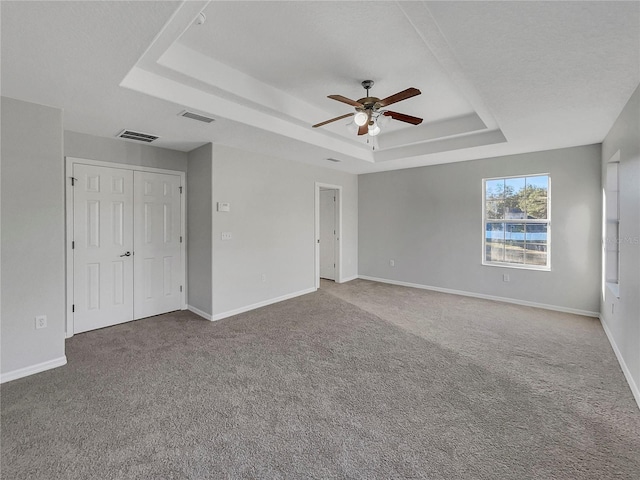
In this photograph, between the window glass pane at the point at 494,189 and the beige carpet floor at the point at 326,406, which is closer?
the beige carpet floor at the point at 326,406

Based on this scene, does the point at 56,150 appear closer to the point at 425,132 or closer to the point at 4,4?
the point at 4,4

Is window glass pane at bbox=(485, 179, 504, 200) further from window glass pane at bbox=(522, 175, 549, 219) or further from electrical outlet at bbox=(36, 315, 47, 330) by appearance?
electrical outlet at bbox=(36, 315, 47, 330)

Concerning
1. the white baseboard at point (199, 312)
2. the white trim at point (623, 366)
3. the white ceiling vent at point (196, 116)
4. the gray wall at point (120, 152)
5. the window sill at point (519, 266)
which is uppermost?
the white ceiling vent at point (196, 116)

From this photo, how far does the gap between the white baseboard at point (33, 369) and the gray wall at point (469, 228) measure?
5248 mm

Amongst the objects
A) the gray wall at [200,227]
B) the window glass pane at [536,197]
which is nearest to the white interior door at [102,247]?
the gray wall at [200,227]

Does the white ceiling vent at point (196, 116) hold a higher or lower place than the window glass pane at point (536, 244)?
higher

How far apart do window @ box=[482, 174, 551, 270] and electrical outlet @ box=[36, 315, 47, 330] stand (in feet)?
19.0

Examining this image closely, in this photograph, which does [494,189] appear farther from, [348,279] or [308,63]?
[308,63]

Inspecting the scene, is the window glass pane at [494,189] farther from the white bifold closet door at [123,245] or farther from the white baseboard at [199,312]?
the white bifold closet door at [123,245]

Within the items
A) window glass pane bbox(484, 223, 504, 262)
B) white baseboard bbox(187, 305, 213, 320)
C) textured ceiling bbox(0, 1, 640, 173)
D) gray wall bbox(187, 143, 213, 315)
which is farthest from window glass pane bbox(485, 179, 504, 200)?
white baseboard bbox(187, 305, 213, 320)

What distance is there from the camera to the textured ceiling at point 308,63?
165 centimetres

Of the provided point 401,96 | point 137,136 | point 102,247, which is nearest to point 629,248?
point 401,96

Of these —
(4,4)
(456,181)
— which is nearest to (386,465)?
(4,4)

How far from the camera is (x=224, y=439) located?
185cm
